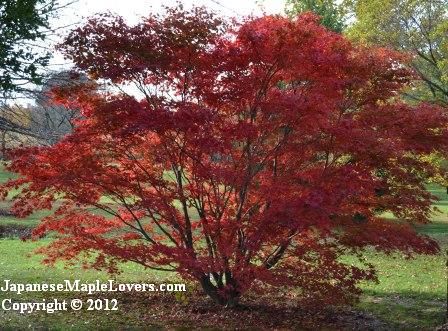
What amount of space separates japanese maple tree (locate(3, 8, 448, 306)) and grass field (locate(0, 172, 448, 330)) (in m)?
1.08

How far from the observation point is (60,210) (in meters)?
9.52

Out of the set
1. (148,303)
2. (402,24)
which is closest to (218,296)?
(148,303)

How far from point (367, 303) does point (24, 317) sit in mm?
6346

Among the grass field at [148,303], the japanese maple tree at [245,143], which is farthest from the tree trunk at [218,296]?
the grass field at [148,303]

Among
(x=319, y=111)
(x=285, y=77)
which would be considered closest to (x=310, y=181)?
(x=319, y=111)

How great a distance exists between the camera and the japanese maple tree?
793 cm

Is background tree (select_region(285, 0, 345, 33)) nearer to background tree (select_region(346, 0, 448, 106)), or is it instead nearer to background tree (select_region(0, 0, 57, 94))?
background tree (select_region(346, 0, 448, 106))

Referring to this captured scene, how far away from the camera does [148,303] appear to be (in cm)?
1025

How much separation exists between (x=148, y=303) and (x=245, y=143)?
3.69m

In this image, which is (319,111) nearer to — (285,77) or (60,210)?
(285,77)

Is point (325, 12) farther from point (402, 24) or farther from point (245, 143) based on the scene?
point (245, 143)

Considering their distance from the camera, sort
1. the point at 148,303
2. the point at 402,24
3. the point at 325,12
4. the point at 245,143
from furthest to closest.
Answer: the point at 325,12 → the point at 402,24 → the point at 148,303 → the point at 245,143

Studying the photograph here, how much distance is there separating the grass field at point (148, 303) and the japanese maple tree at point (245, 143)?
1084 mm

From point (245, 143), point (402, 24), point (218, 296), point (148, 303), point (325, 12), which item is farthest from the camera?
point (325, 12)
